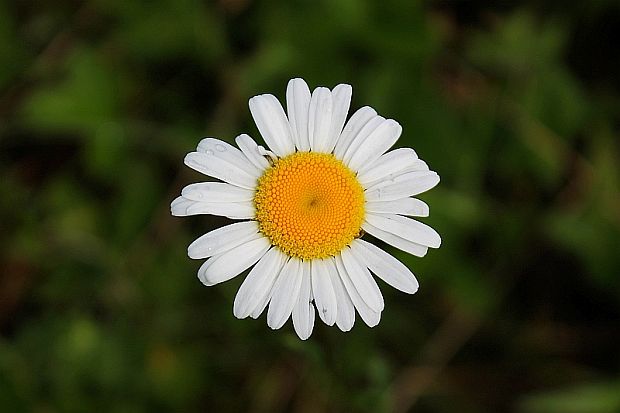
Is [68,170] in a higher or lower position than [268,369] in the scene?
higher

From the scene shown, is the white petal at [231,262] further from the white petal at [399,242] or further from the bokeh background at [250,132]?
the bokeh background at [250,132]

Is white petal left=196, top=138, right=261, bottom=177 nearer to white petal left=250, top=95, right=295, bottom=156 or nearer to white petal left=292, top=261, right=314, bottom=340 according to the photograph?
white petal left=250, top=95, right=295, bottom=156

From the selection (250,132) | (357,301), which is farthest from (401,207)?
(250,132)

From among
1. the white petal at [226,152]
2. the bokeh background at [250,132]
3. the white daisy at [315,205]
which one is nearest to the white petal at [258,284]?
the white daisy at [315,205]

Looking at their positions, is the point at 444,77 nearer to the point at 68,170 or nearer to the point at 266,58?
the point at 266,58

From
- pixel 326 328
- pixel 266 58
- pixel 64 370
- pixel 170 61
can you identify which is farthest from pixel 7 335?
pixel 326 328
